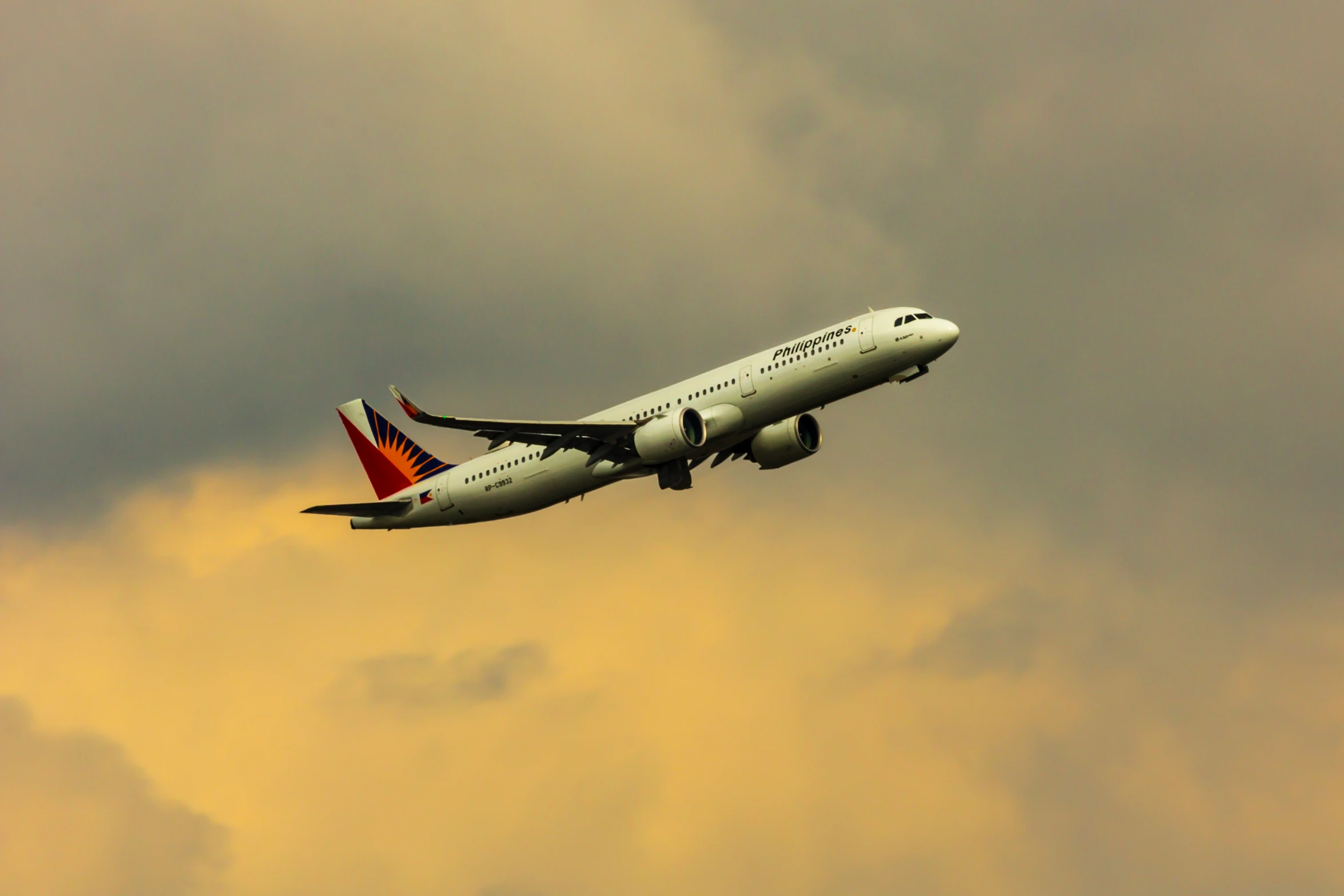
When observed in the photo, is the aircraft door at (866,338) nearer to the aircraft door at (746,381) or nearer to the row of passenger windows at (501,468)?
the aircraft door at (746,381)

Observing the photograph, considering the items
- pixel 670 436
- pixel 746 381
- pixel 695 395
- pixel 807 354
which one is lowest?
pixel 670 436

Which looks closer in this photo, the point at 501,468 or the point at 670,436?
the point at 670,436

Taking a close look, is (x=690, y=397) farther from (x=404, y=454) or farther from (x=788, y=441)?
(x=404, y=454)

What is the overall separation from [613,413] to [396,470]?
1691 cm

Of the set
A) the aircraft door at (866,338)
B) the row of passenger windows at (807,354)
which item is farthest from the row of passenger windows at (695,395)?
the aircraft door at (866,338)

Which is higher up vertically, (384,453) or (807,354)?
(384,453)

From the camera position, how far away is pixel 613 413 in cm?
7656

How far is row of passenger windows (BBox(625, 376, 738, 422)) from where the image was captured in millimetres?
71375

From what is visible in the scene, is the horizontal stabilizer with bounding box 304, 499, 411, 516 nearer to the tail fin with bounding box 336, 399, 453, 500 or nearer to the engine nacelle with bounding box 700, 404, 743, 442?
the tail fin with bounding box 336, 399, 453, 500

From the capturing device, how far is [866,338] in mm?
68062

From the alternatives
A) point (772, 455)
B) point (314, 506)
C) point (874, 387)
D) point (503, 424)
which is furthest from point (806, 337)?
point (314, 506)

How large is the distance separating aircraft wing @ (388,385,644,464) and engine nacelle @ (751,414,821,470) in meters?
6.98

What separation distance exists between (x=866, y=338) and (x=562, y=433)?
1516cm

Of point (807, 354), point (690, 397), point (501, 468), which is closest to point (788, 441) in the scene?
point (690, 397)
